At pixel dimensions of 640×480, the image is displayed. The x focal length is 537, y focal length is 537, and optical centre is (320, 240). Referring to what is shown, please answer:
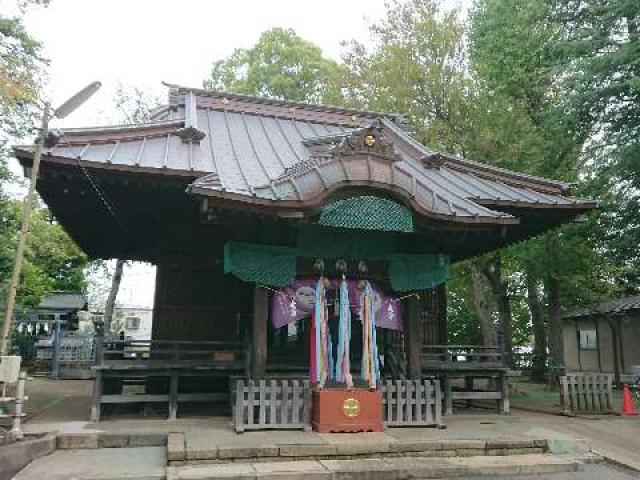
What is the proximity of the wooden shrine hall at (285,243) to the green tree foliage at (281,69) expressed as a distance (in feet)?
56.4

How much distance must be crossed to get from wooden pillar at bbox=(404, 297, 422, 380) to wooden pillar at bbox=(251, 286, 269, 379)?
285 cm

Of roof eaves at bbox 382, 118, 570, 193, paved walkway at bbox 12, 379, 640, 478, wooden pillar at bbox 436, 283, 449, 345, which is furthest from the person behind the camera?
wooden pillar at bbox 436, 283, 449, 345

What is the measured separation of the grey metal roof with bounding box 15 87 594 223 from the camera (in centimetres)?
891

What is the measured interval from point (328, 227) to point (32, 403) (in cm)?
805

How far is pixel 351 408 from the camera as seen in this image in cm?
886

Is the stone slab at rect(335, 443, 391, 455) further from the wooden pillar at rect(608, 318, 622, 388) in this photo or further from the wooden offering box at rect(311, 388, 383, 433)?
the wooden pillar at rect(608, 318, 622, 388)

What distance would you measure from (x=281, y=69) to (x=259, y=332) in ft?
77.5

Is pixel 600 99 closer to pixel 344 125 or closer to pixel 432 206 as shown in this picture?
pixel 344 125

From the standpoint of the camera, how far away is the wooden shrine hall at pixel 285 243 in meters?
8.80

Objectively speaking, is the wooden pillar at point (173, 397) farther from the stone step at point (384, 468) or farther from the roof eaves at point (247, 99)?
the roof eaves at point (247, 99)

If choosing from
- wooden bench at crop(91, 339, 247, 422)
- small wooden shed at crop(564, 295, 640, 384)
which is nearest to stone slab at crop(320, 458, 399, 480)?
wooden bench at crop(91, 339, 247, 422)

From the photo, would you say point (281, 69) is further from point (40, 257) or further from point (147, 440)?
point (147, 440)

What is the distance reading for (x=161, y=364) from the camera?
990 centimetres

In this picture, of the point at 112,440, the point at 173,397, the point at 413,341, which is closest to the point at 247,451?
the point at 112,440
